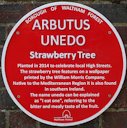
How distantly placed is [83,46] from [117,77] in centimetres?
18

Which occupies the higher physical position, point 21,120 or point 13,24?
point 13,24

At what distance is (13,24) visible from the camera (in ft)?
5.65

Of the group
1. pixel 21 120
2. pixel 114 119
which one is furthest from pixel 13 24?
pixel 114 119

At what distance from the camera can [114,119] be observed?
1.74 metres

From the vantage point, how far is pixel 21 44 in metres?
1.70

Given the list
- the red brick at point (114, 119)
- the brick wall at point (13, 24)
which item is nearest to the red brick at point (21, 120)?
the brick wall at point (13, 24)

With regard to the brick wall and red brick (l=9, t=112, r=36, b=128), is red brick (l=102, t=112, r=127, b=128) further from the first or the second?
red brick (l=9, t=112, r=36, b=128)

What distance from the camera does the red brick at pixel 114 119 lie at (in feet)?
5.69

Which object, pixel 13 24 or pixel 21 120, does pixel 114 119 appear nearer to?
pixel 21 120

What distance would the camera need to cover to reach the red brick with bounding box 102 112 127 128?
1.74 m

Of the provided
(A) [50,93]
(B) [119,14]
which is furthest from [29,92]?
(B) [119,14]

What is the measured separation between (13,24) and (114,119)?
1.76ft

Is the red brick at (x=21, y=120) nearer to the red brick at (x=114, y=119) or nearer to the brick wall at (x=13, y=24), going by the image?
the brick wall at (x=13, y=24)

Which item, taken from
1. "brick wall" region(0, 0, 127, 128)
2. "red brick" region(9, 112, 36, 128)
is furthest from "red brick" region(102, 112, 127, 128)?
"red brick" region(9, 112, 36, 128)
